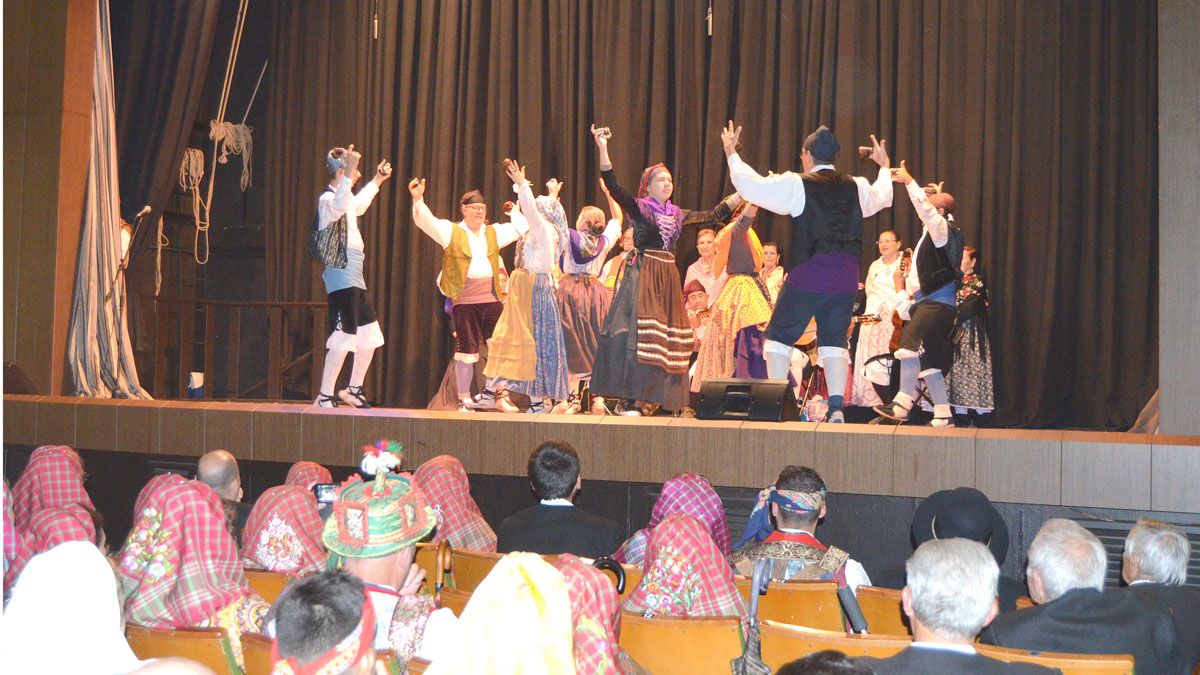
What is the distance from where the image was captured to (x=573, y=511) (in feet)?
10.7

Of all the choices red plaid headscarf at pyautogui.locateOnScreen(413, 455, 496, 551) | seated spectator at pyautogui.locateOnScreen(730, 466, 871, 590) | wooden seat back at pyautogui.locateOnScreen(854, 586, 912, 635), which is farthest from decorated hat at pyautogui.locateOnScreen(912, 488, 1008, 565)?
red plaid headscarf at pyautogui.locateOnScreen(413, 455, 496, 551)

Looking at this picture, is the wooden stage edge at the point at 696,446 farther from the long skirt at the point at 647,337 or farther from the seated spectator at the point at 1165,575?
the seated spectator at the point at 1165,575

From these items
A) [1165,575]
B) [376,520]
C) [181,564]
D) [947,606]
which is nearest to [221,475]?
[181,564]

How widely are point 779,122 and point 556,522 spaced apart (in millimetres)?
5785

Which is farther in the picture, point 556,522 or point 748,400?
point 748,400

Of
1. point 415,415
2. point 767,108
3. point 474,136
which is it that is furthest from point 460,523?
point 474,136

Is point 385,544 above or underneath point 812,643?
above

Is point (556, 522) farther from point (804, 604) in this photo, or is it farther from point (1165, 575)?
point (1165, 575)

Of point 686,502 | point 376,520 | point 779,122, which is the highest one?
point 779,122

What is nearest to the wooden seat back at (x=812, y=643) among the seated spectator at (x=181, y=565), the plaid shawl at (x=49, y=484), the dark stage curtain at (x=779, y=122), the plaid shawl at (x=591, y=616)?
the plaid shawl at (x=591, y=616)

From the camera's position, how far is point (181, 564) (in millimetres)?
2295

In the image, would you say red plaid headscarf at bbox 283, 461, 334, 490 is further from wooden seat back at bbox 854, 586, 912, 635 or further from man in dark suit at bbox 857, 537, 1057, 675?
man in dark suit at bbox 857, 537, 1057, 675

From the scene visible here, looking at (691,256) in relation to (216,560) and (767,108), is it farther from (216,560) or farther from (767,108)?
(216,560)

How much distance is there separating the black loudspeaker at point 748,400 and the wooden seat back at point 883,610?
7.74 ft
